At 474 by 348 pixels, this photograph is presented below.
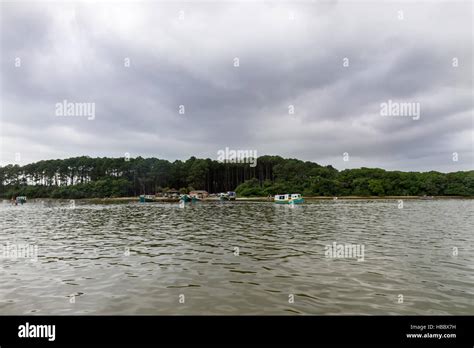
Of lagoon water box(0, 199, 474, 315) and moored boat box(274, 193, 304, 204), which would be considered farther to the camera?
moored boat box(274, 193, 304, 204)

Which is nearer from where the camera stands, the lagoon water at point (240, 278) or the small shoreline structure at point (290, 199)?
the lagoon water at point (240, 278)

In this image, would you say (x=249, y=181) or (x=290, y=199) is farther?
(x=249, y=181)

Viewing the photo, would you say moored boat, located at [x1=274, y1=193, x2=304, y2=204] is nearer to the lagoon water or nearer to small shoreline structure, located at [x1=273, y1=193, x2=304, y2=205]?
small shoreline structure, located at [x1=273, y1=193, x2=304, y2=205]

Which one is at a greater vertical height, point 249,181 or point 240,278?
point 249,181

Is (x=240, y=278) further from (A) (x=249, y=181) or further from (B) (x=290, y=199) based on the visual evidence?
(A) (x=249, y=181)

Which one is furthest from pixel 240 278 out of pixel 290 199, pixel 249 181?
pixel 249 181

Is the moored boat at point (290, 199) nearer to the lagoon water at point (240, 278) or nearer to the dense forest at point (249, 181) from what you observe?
the dense forest at point (249, 181)

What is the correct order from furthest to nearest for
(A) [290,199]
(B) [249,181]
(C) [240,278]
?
(B) [249,181] → (A) [290,199] → (C) [240,278]

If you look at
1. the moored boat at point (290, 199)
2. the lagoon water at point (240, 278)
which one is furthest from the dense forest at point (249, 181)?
the lagoon water at point (240, 278)

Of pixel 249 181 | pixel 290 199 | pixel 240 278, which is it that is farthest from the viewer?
pixel 249 181

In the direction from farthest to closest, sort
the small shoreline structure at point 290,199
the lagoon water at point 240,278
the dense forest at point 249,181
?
the dense forest at point 249,181 → the small shoreline structure at point 290,199 → the lagoon water at point 240,278

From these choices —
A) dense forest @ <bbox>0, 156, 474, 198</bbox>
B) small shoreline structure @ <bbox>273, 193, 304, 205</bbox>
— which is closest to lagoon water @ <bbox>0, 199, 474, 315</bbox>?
small shoreline structure @ <bbox>273, 193, 304, 205</bbox>
